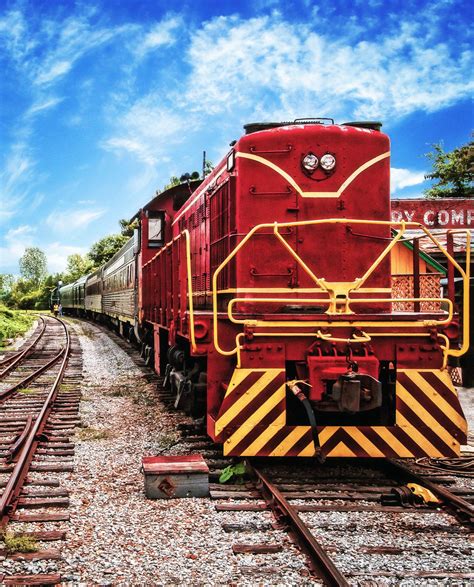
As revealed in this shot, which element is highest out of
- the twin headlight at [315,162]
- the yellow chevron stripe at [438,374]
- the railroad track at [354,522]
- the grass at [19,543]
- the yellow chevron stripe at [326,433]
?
the twin headlight at [315,162]

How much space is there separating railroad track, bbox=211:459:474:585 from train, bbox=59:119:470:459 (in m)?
0.30

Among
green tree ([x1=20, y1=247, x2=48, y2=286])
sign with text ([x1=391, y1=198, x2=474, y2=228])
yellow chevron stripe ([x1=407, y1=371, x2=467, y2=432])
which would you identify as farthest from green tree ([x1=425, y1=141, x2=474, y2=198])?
green tree ([x1=20, y1=247, x2=48, y2=286])

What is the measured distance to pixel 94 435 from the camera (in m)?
6.77

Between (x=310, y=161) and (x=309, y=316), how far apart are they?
1634 mm

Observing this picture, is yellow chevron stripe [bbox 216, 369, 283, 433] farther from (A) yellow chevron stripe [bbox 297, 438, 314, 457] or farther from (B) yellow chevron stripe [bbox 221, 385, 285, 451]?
(A) yellow chevron stripe [bbox 297, 438, 314, 457]

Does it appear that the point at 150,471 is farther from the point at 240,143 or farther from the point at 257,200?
the point at 240,143

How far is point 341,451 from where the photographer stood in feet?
16.5

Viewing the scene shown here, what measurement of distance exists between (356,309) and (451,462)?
63.4 inches

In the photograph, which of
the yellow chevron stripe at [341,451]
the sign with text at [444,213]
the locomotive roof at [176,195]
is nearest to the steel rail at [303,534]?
the yellow chevron stripe at [341,451]

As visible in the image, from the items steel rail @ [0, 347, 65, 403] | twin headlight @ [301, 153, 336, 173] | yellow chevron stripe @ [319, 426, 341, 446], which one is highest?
twin headlight @ [301, 153, 336, 173]

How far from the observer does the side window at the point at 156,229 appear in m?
11.1

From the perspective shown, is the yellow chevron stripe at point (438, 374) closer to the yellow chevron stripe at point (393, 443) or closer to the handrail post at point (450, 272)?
the yellow chevron stripe at point (393, 443)

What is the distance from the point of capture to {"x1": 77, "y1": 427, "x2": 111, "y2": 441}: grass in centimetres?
664

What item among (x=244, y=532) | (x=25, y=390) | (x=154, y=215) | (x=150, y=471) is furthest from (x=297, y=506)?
(x=154, y=215)
